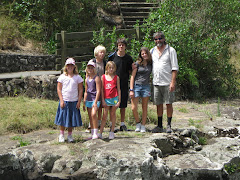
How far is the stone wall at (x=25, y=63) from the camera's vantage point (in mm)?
11898

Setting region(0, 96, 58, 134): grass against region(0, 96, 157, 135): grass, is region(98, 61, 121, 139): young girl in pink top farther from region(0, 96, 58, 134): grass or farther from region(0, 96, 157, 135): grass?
region(0, 96, 58, 134): grass

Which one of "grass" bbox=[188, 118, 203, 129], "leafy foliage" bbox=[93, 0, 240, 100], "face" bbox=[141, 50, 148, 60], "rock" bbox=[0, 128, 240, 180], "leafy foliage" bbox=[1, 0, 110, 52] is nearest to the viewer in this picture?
"rock" bbox=[0, 128, 240, 180]

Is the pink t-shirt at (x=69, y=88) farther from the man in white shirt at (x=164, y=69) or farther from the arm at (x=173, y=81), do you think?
the arm at (x=173, y=81)

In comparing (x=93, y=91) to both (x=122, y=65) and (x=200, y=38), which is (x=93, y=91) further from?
(x=200, y=38)

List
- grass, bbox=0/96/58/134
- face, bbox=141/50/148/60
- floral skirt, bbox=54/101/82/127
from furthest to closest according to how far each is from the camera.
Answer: grass, bbox=0/96/58/134 → face, bbox=141/50/148/60 → floral skirt, bbox=54/101/82/127

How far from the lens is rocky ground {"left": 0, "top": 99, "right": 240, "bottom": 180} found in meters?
5.37

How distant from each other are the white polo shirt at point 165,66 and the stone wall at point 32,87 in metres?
4.45

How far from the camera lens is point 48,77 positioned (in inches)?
416

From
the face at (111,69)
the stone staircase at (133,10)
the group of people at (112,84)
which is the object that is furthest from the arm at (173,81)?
the stone staircase at (133,10)

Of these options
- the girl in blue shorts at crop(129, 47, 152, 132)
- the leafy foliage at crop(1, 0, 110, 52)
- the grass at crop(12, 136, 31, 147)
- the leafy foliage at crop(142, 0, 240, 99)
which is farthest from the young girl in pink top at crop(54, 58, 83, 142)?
the leafy foliage at crop(1, 0, 110, 52)

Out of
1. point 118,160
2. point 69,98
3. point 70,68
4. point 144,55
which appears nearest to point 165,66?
point 144,55

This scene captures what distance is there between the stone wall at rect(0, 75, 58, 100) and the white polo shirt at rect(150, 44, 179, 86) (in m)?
4.45

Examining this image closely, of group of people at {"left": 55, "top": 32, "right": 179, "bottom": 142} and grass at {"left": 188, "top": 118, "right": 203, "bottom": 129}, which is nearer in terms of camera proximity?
group of people at {"left": 55, "top": 32, "right": 179, "bottom": 142}

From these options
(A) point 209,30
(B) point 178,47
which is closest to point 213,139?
(B) point 178,47
